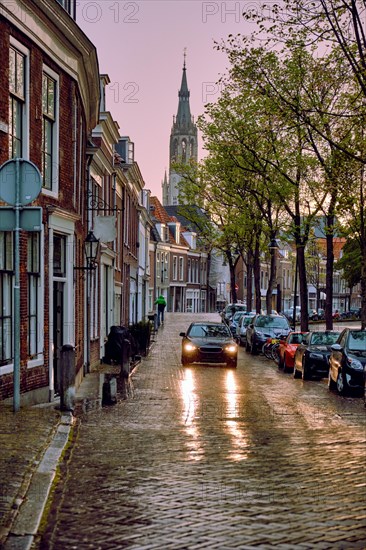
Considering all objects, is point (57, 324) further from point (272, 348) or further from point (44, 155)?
point (272, 348)

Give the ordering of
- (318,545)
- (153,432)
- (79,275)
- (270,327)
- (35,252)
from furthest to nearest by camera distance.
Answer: (270,327), (79,275), (35,252), (153,432), (318,545)

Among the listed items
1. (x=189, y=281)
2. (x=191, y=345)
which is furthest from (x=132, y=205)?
(x=189, y=281)

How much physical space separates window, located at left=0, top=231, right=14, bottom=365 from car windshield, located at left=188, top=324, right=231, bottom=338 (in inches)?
591

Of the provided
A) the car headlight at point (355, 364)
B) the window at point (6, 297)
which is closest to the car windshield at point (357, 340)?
the car headlight at point (355, 364)

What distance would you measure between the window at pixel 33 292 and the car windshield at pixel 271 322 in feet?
72.9

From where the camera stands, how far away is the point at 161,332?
4925cm

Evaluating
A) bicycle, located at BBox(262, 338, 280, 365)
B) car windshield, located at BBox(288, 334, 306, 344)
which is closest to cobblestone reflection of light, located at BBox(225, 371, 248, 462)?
car windshield, located at BBox(288, 334, 306, 344)

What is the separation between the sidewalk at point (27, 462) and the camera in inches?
257

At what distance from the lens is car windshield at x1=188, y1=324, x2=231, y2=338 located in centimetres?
2816

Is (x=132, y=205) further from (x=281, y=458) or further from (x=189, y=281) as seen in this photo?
(x=189, y=281)

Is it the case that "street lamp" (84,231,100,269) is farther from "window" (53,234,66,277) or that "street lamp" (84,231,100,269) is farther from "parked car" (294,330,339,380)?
"parked car" (294,330,339,380)

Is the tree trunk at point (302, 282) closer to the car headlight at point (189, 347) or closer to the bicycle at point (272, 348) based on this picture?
the bicycle at point (272, 348)

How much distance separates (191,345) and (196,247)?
2543 inches

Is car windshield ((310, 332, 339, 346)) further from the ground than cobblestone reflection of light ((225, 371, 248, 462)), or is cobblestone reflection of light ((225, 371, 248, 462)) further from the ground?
car windshield ((310, 332, 339, 346))
